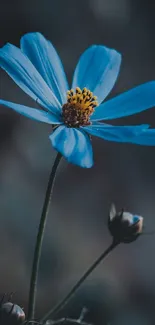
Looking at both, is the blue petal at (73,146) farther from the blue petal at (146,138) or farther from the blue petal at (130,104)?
the blue petal at (130,104)

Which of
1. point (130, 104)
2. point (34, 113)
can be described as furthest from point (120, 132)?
point (130, 104)

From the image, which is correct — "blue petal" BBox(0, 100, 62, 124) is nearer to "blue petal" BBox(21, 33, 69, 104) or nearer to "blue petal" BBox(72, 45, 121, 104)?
"blue petal" BBox(21, 33, 69, 104)

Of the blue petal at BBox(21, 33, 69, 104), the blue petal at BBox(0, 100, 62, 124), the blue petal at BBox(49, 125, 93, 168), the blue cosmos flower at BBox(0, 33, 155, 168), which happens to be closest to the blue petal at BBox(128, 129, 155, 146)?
the blue cosmos flower at BBox(0, 33, 155, 168)

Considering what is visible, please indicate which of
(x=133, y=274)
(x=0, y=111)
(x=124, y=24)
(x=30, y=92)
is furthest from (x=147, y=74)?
(x=30, y=92)

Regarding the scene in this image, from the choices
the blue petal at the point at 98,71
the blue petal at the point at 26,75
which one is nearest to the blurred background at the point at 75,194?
the blue petal at the point at 98,71

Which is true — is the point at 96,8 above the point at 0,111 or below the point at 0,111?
above

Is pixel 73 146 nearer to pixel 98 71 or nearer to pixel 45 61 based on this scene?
pixel 45 61

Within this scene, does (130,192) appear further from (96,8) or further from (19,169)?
(96,8)
